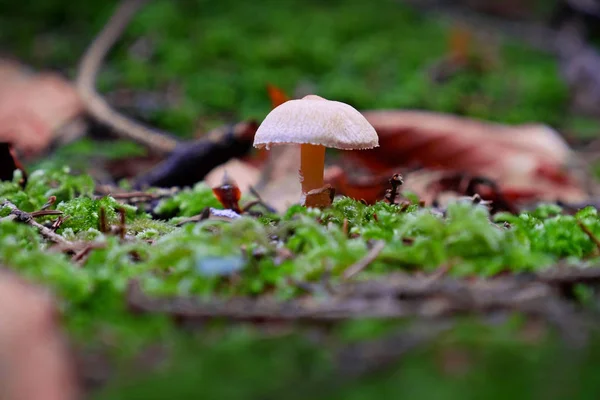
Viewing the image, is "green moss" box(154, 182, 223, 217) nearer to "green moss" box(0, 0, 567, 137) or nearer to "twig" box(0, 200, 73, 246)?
"twig" box(0, 200, 73, 246)

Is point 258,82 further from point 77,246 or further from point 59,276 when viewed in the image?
point 59,276

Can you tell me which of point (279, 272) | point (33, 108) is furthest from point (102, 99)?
point (279, 272)

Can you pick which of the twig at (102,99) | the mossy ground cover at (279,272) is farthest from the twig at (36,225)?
the twig at (102,99)

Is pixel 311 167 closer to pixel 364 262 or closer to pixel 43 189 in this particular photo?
pixel 364 262

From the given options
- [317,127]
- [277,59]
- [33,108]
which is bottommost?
[33,108]

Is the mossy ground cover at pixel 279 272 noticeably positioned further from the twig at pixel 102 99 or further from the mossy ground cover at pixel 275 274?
the twig at pixel 102 99

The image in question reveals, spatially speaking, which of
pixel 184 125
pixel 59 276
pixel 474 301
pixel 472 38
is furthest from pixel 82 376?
pixel 472 38
